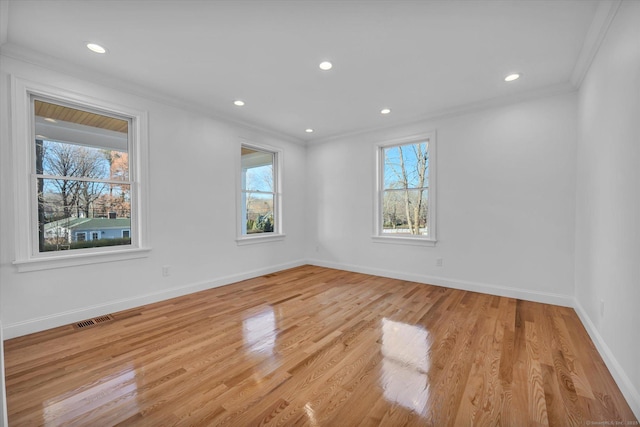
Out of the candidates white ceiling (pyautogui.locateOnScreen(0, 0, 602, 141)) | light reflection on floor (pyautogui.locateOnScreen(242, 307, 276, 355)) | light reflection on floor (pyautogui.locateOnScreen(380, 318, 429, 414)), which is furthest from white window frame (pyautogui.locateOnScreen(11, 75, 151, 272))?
light reflection on floor (pyautogui.locateOnScreen(380, 318, 429, 414))

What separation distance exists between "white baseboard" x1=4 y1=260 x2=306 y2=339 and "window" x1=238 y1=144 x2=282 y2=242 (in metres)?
0.80

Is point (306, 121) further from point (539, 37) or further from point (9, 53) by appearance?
point (9, 53)

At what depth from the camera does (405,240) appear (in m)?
4.52

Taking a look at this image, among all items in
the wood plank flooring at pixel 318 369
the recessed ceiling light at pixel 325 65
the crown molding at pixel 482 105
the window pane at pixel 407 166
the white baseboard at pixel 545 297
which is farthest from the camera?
the window pane at pixel 407 166

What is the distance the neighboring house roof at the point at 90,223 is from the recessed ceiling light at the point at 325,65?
2921mm

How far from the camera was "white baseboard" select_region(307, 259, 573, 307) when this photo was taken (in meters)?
3.32

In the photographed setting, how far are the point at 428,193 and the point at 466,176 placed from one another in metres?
0.59

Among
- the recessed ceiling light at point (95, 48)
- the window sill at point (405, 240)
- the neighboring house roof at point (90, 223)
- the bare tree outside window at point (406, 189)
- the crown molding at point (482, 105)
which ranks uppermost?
the recessed ceiling light at point (95, 48)

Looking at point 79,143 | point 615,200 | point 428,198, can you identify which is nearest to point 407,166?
point 428,198

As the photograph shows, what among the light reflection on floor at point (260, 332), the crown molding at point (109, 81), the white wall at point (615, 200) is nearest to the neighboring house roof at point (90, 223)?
the crown molding at point (109, 81)

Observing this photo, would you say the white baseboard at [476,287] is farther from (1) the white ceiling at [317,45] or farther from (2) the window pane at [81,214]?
(2) the window pane at [81,214]

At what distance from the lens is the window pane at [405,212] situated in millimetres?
4461

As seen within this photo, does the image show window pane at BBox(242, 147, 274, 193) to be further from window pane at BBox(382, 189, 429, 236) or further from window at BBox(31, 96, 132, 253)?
window pane at BBox(382, 189, 429, 236)

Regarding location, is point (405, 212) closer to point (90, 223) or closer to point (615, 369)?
point (615, 369)
